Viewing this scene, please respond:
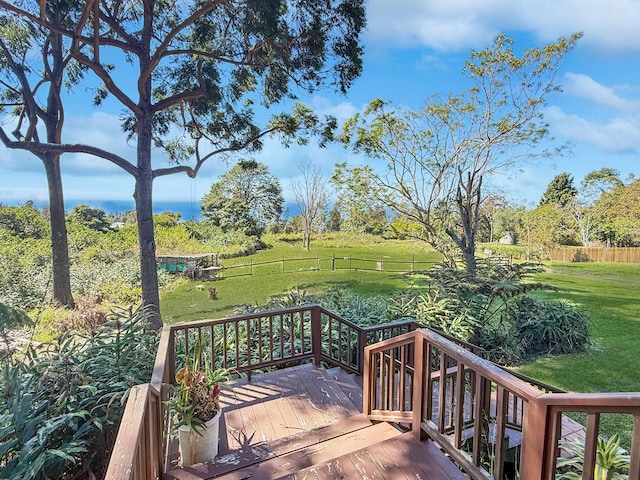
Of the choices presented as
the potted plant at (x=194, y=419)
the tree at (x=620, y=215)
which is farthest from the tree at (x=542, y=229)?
the potted plant at (x=194, y=419)

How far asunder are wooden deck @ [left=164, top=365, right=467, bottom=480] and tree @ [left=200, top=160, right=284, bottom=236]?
12780mm

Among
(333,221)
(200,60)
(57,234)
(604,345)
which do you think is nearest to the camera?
(604,345)

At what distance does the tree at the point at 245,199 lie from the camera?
16.0 metres

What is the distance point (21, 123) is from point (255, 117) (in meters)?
5.00

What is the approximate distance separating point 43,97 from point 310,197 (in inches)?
350

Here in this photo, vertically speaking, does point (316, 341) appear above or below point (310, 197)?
below

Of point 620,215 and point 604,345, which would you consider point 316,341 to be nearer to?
point 604,345

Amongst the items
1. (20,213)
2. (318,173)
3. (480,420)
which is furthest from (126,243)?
(480,420)

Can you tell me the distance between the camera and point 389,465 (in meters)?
1.78

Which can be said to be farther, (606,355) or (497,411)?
(606,355)

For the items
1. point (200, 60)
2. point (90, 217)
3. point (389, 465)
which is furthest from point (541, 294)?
point (90, 217)

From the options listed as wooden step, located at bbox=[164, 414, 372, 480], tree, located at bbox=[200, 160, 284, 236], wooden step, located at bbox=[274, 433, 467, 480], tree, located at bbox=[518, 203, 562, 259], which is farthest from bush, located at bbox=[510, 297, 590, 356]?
tree, located at bbox=[518, 203, 562, 259]

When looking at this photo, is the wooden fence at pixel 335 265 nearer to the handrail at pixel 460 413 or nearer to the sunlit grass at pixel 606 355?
the sunlit grass at pixel 606 355

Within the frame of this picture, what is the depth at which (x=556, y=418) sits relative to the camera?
1157 millimetres
